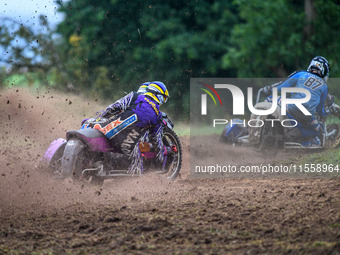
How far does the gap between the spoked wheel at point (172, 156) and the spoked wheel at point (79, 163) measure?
59.2 inches

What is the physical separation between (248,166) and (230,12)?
662 inches

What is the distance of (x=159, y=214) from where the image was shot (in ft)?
22.9

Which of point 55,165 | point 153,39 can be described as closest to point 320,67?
point 55,165

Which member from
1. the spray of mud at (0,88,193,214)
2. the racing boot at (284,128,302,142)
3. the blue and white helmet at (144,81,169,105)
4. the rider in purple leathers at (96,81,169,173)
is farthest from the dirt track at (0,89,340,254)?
→ the racing boot at (284,128,302,142)

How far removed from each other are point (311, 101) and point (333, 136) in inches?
47.0

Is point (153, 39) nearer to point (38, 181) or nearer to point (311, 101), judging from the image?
point (311, 101)

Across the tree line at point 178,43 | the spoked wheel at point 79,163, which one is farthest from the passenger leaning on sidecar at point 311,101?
the tree line at point 178,43

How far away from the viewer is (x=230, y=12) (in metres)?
27.3

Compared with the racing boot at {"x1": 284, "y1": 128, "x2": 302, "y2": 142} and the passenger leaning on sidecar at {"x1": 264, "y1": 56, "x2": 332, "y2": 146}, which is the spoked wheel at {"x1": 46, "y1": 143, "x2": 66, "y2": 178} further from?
the racing boot at {"x1": 284, "y1": 128, "x2": 302, "y2": 142}

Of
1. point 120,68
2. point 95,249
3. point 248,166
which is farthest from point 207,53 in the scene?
point 95,249

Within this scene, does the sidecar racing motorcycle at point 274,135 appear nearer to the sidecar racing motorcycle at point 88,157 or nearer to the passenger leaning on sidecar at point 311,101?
the passenger leaning on sidecar at point 311,101

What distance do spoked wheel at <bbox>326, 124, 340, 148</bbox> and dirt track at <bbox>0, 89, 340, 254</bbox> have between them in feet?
12.1

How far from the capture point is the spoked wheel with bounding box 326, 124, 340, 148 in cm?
1315

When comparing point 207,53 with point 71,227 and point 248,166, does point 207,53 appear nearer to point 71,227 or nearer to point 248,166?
point 248,166
